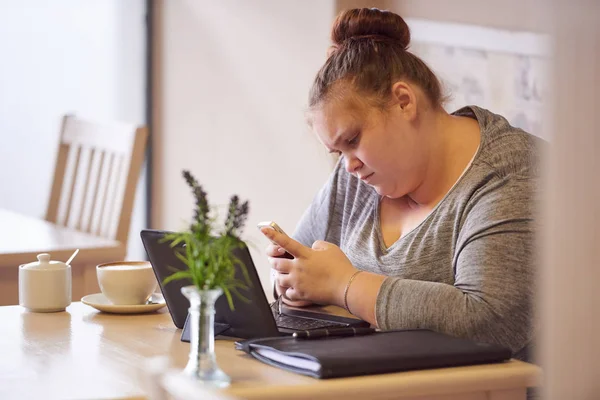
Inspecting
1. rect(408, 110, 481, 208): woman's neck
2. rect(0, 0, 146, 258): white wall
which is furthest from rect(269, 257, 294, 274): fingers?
rect(0, 0, 146, 258): white wall

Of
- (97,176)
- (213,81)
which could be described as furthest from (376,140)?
(213,81)

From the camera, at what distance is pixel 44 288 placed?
161 centimetres

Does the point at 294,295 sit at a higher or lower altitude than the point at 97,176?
lower

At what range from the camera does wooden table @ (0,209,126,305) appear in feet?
6.77

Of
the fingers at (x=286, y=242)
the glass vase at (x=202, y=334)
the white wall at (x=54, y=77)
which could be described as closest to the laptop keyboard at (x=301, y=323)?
the fingers at (x=286, y=242)

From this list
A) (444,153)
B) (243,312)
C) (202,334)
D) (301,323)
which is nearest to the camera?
(202,334)

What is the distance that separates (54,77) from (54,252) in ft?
7.00

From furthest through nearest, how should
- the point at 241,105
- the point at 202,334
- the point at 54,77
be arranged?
the point at 54,77, the point at 241,105, the point at 202,334

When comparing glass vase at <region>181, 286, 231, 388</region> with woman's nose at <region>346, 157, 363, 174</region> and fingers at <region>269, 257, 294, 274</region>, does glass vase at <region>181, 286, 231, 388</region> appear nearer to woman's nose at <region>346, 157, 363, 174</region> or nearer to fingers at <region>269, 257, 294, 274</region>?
fingers at <region>269, 257, 294, 274</region>

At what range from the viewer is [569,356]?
0.57 metres

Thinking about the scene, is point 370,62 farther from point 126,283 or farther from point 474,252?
point 126,283

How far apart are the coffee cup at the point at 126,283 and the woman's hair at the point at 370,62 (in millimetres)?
418

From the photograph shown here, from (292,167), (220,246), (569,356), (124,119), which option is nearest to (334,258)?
(220,246)

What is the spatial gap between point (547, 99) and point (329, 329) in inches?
30.6
